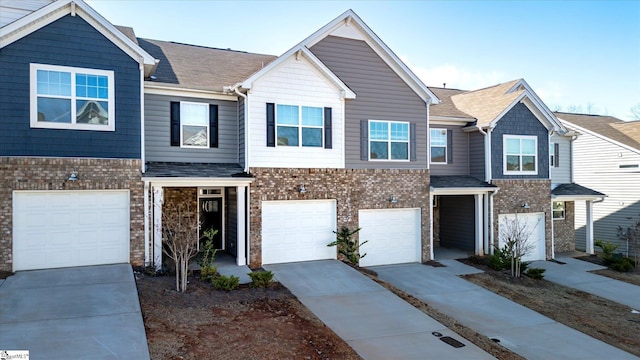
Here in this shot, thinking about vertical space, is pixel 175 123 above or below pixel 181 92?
below

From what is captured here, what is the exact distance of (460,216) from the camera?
18453mm

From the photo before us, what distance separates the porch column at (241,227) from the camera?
13156 mm

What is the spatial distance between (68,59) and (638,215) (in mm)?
23320

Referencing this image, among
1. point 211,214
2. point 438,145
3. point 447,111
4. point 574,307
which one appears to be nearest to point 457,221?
point 438,145

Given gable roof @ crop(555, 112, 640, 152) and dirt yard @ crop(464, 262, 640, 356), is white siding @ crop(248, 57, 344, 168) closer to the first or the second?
dirt yard @ crop(464, 262, 640, 356)

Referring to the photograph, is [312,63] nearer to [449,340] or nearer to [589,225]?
[449,340]

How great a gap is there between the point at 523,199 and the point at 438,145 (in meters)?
4.11

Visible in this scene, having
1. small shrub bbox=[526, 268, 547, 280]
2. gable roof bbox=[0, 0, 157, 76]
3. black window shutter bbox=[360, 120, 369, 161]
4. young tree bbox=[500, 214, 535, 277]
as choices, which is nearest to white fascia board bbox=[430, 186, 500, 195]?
young tree bbox=[500, 214, 535, 277]

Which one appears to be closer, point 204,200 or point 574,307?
point 574,307

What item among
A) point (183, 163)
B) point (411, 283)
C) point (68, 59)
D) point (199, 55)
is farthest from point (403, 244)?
point (68, 59)

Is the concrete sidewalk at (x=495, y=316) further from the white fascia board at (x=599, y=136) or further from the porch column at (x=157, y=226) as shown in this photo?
the white fascia board at (x=599, y=136)

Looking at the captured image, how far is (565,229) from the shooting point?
20.4m

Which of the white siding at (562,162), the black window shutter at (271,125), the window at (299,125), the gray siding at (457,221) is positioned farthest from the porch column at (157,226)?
the white siding at (562,162)

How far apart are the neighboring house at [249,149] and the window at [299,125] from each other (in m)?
0.05
